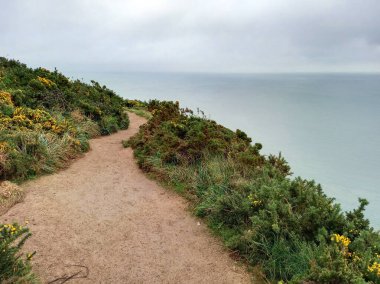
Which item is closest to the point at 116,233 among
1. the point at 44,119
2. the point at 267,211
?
the point at 267,211

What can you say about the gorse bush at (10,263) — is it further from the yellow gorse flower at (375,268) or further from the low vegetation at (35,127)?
the yellow gorse flower at (375,268)

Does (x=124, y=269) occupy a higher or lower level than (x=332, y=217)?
lower

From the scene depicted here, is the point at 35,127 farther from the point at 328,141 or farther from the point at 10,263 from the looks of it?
the point at 328,141

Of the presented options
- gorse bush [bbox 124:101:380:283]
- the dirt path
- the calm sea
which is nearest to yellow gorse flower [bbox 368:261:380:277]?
gorse bush [bbox 124:101:380:283]

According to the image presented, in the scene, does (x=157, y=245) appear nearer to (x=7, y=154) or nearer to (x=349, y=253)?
(x=349, y=253)

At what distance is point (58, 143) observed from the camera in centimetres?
902

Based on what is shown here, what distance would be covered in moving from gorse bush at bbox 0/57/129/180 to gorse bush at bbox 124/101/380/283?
7.82 feet

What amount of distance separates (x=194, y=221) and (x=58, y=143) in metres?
4.89

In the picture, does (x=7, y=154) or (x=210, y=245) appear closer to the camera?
(x=210, y=245)

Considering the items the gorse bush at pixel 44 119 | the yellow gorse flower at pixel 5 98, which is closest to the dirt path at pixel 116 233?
the gorse bush at pixel 44 119

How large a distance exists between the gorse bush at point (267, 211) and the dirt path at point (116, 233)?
42 centimetres

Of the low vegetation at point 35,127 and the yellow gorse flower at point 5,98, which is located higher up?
the yellow gorse flower at point 5,98

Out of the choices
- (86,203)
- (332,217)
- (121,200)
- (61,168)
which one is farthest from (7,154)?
(332,217)

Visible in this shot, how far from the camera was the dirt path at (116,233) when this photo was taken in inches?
181
